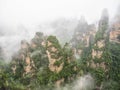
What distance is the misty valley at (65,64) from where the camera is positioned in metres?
85.0

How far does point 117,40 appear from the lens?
112m

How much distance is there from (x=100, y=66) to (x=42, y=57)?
22600 millimetres

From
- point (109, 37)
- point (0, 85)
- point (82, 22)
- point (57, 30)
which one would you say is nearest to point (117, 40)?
point (109, 37)

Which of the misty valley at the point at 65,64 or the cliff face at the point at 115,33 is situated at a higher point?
the cliff face at the point at 115,33

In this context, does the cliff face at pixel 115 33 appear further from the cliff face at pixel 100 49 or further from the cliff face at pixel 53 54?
the cliff face at pixel 53 54

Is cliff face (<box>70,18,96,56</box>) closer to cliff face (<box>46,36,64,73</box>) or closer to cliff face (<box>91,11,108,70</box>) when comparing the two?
cliff face (<box>91,11,108,70</box>)

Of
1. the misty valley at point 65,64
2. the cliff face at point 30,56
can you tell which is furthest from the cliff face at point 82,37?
the cliff face at point 30,56

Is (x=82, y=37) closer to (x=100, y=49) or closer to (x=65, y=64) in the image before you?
(x=100, y=49)

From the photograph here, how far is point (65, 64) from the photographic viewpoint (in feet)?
285

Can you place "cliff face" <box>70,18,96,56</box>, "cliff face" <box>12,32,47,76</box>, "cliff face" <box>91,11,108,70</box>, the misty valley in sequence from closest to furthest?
1. the misty valley
2. "cliff face" <box>12,32,47,76</box>
3. "cliff face" <box>91,11,108,70</box>
4. "cliff face" <box>70,18,96,56</box>

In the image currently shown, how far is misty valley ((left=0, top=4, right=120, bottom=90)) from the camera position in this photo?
8500 cm

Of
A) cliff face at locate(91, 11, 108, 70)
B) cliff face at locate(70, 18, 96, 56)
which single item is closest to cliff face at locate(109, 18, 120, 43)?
cliff face at locate(91, 11, 108, 70)

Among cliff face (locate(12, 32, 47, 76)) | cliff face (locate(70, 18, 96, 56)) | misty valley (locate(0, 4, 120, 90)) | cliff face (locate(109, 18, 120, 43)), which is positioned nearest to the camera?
misty valley (locate(0, 4, 120, 90))

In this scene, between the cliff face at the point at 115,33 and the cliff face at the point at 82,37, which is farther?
the cliff face at the point at 82,37
